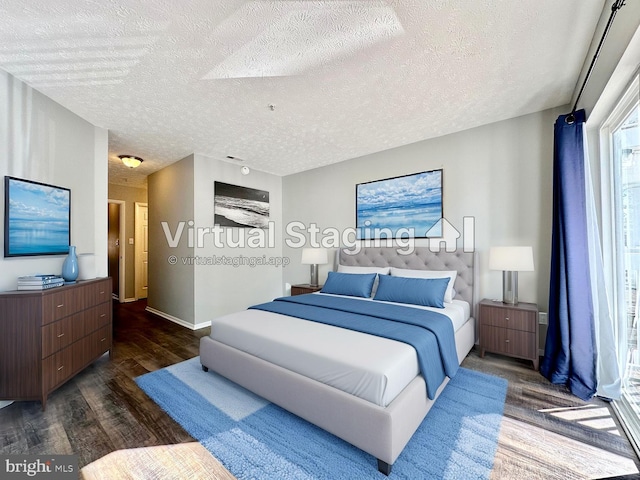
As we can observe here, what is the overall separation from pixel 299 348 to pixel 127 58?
2.48m

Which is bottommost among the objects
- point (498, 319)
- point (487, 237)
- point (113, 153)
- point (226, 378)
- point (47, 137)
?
point (226, 378)

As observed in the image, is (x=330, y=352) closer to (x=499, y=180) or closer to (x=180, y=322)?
Answer: (x=499, y=180)

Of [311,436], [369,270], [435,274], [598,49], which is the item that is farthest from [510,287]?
[311,436]

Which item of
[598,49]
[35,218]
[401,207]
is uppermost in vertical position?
[598,49]

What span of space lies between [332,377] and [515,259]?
2210mm

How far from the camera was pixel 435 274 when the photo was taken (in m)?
3.30

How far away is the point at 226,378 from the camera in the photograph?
2.51 m

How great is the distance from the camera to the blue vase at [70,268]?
8.35ft

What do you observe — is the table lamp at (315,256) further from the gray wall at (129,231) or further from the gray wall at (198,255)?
the gray wall at (129,231)

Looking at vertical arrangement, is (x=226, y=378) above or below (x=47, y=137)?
below

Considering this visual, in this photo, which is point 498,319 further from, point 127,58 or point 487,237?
point 127,58

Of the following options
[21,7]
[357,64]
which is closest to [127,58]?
[21,7]

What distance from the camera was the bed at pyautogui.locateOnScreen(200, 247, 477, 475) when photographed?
5.01ft

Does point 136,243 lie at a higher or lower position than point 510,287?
higher
